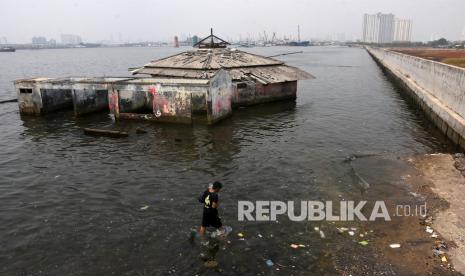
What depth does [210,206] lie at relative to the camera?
34.2ft

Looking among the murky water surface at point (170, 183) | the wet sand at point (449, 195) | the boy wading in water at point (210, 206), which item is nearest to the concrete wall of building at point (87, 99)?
the murky water surface at point (170, 183)

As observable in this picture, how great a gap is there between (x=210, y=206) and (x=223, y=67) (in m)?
24.8

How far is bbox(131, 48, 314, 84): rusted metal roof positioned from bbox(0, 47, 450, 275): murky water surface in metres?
5.61

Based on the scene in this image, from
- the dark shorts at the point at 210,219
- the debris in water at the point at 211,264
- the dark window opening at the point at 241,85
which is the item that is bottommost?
the debris in water at the point at 211,264

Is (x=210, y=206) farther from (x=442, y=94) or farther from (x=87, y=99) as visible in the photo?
(x=87, y=99)

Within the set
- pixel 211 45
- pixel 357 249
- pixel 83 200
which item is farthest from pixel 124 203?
pixel 211 45

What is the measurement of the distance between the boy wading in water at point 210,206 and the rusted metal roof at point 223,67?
2172cm

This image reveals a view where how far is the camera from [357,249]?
10133mm

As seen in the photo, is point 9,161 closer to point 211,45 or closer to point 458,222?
point 458,222

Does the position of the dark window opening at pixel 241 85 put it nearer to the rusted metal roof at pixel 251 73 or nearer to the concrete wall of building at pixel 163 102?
the rusted metal roof at pixel 251 73

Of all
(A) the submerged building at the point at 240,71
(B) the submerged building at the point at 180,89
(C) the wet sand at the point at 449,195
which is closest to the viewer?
(C) the wet sand at the point at 449,195

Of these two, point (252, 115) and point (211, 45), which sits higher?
point (211, 45)

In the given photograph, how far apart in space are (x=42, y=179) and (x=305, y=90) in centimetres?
3446

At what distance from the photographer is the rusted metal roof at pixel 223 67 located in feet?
108
